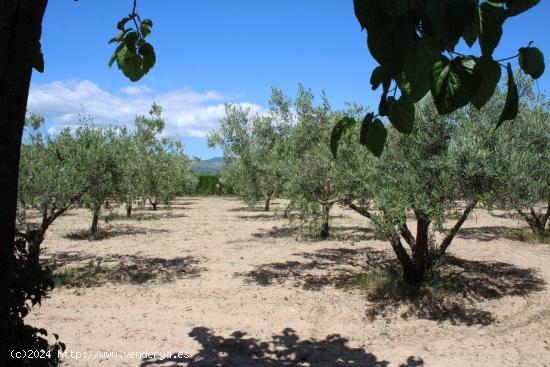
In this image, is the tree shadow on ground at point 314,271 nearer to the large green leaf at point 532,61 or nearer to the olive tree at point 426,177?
the olive tree at point 426,177

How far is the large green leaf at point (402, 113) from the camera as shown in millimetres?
1110

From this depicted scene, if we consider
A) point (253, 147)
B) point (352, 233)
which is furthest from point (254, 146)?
point (352, 233)

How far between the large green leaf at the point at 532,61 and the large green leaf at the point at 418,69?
223 mm

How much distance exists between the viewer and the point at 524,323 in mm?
6664

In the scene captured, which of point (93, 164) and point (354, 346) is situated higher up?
point (93, 164)

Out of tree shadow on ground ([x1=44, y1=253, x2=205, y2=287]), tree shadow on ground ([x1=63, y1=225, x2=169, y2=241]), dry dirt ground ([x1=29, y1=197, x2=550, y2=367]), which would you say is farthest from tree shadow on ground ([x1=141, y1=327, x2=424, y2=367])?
tree shadow on ground ([x1=63, y1=225, x2=169, y2=241])

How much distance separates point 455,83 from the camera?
85 centimetres

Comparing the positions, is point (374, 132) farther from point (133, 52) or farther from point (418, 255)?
point (418, 255)

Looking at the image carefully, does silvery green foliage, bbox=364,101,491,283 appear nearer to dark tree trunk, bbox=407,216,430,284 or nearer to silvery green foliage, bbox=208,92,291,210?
dark tree trunk, bbox=407,216,430,284

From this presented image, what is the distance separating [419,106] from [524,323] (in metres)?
4.01

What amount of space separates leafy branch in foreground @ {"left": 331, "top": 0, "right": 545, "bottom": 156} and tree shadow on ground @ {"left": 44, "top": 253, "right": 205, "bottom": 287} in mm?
9122

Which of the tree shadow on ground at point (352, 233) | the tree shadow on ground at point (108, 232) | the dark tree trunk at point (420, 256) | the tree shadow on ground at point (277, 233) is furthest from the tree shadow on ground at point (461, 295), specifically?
the tree shadow on ground at point (108, 232)

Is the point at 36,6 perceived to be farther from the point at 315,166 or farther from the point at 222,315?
the point at 315,166

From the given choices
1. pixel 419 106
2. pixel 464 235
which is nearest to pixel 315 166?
pixel 419 106
